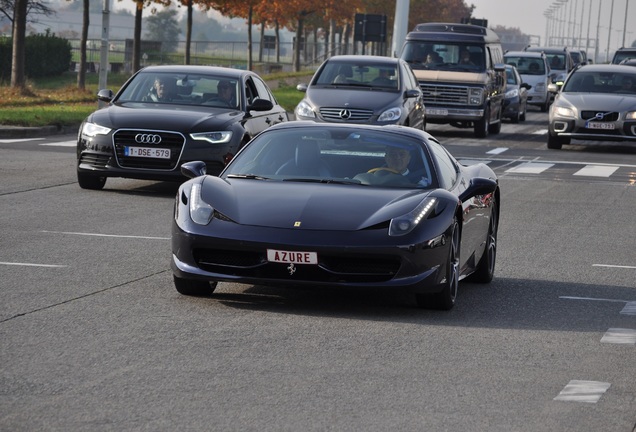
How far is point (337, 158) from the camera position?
1005 centimetres

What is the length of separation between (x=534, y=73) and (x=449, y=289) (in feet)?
136

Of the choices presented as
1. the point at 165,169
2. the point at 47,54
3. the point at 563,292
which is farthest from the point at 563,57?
the point at 563,292

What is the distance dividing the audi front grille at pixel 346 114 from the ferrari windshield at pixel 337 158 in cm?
1493

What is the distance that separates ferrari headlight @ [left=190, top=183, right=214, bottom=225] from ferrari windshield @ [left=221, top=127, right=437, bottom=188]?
0.64 metres

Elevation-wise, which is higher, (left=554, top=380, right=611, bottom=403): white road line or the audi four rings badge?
the audi four rings badge

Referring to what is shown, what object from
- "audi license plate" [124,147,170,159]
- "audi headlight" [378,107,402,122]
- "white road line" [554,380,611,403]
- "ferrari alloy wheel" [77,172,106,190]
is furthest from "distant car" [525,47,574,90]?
"white road line" [554,380,611,403]

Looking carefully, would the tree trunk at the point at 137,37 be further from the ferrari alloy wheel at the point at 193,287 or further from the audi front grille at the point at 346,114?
the ferrari alloy wheel at the point at 193,287

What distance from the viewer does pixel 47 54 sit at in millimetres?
66000

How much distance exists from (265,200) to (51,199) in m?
7.10

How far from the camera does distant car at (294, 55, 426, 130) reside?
25.4m

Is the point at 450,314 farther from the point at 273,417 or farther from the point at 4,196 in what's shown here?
the point at 4,196

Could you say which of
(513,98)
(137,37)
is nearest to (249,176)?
(513,98)

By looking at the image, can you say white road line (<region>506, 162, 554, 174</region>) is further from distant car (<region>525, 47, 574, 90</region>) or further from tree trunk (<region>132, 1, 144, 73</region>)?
distant car (<region>525, 47, 574, 90</region>)

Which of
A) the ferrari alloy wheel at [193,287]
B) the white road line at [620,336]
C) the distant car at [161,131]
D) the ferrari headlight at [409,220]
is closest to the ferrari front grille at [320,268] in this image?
the ferrari headlight at [409,220]
